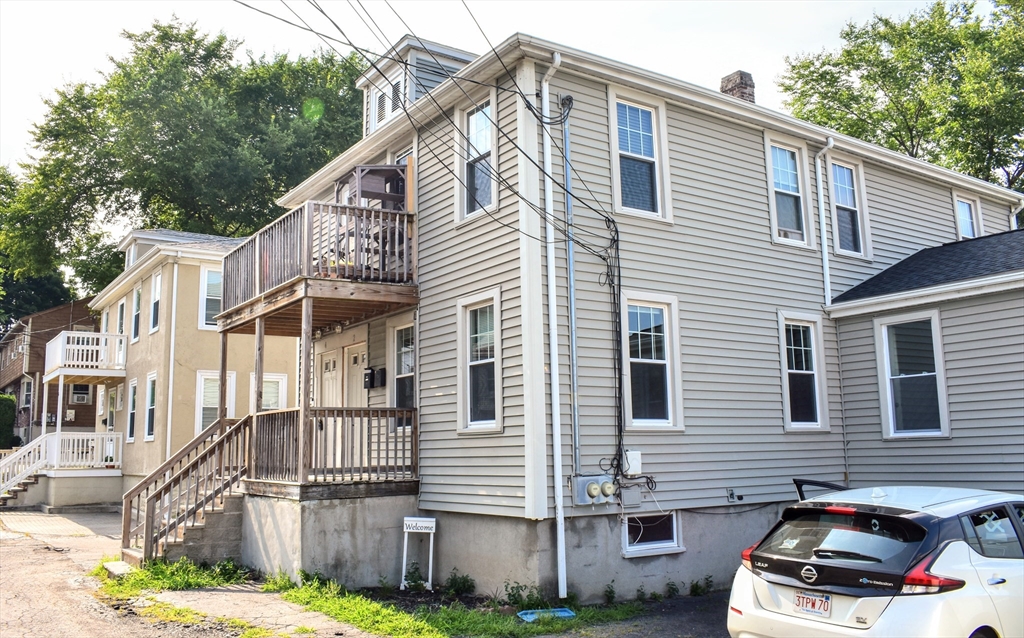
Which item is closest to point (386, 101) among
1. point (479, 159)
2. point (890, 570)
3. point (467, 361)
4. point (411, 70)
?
point (411, 70)

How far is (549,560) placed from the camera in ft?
33.1

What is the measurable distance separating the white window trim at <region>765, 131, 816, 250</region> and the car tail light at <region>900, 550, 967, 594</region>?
8.40 m

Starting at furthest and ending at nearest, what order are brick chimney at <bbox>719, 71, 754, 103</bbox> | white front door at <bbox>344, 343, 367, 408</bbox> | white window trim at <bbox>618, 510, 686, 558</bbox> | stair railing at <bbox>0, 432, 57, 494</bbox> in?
stair railing at <bbox>0, 432, 57, 494</bbox> < white front door at <bbox>344, 343, 367, 408</bbox> < brick chimney at <bbox>719, 71, 754, 103</bbox> < white window trim at <bbox>618, 510, 686, 558</bbox>

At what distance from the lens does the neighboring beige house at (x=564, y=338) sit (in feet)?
35.1

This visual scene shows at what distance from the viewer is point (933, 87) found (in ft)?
92.1

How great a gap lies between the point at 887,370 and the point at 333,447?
879cm

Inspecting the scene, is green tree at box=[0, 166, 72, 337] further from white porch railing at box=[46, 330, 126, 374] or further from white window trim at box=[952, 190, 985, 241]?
white window trim at box=[952, 190, 985, 241]

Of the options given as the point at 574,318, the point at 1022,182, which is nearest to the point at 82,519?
the point at 574,318

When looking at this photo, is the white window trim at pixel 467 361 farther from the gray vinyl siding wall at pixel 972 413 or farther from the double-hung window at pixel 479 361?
the gray vinyl siding wall at pixel 972 413

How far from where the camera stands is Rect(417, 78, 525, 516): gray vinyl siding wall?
35.2ft

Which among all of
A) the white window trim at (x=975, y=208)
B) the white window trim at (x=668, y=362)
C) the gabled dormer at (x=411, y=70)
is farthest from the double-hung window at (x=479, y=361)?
the white window trim at (x=975, y=208)

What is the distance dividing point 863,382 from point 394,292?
7770mm

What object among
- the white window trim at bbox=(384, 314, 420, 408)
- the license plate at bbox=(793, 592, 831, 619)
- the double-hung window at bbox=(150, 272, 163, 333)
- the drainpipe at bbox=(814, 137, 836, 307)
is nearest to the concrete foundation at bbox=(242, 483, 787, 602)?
the white window trim at bbox=(384, 314, 420, 408)

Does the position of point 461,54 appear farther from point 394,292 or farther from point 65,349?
point 65,349
